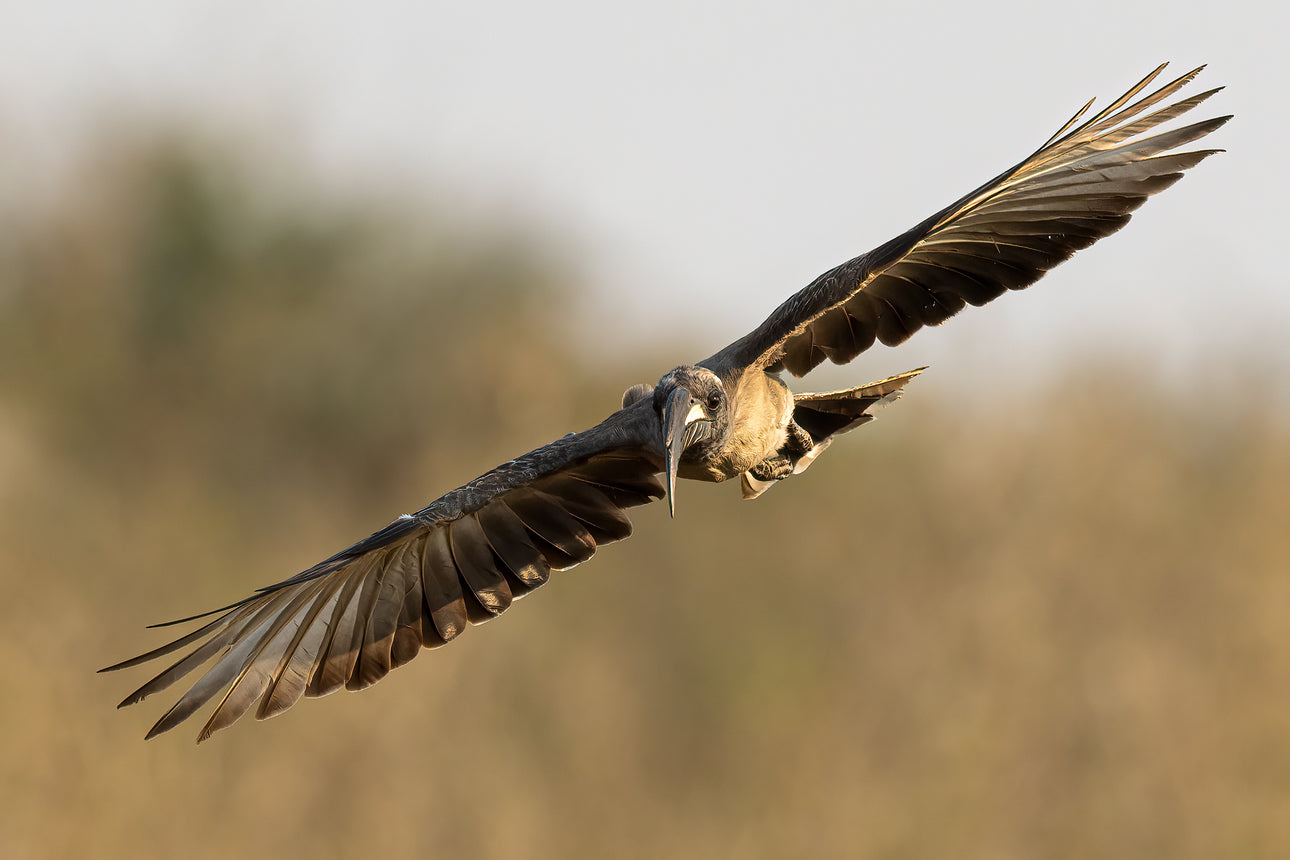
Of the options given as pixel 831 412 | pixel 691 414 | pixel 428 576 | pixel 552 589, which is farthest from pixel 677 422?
pixel 552 589

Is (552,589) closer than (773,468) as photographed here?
No

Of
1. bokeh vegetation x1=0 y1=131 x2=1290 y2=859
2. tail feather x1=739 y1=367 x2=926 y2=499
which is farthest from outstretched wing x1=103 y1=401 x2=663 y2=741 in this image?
bokeh vegetation x1=0 y1=131 x2=1290 y2=859

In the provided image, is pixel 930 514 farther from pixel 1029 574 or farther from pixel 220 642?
pixel 220 642

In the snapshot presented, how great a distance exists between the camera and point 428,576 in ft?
30.2

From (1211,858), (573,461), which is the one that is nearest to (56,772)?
(573,461)

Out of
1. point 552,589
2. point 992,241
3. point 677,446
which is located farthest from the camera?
point 552,589

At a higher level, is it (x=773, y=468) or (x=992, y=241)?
(x=992, y=241)

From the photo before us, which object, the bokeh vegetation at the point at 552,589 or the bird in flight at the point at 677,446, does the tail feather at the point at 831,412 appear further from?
the bokeh vegetation at the point at 552,589

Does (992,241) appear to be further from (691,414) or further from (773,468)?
(691,414)

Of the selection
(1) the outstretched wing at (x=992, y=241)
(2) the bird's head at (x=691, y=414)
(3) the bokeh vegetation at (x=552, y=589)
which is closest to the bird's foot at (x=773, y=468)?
(1) the outstretched wing at (x=992, y=241)

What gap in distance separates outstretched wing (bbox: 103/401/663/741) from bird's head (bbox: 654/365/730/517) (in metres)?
0.48

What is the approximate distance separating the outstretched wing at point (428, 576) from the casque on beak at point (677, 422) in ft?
2.33

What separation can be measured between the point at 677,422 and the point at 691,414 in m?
0.11

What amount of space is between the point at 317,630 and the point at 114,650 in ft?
40.6
